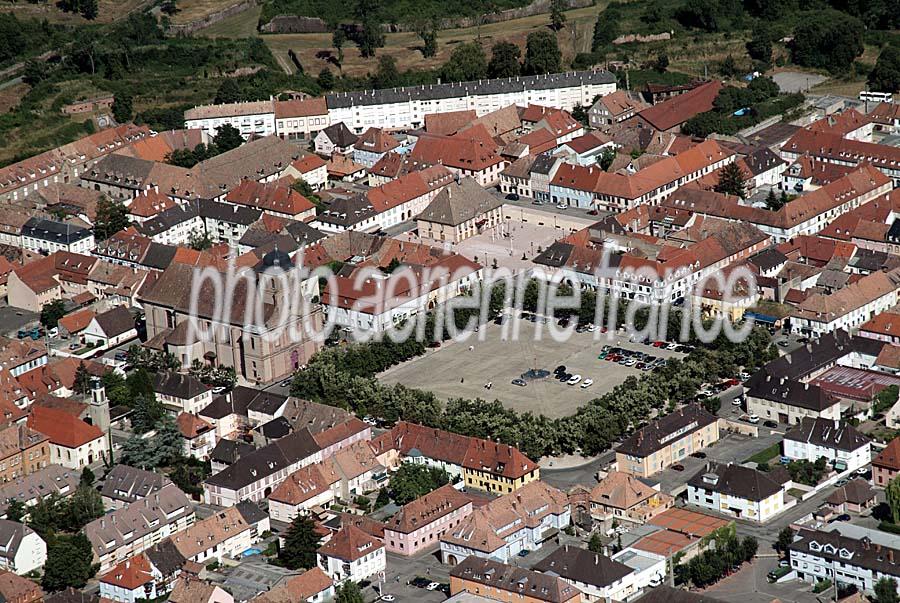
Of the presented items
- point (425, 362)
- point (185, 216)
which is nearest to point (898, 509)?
point (425, 362)

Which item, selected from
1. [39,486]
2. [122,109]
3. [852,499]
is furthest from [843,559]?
[122,109]

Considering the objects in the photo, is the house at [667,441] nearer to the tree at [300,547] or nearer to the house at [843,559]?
the house at [843,559]

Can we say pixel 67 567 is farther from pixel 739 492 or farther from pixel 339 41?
pixel 339 41

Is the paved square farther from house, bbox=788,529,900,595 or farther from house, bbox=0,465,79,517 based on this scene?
house, bbox=788,529,900,595

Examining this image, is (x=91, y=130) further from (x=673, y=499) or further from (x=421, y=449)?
(x=673, y=499)

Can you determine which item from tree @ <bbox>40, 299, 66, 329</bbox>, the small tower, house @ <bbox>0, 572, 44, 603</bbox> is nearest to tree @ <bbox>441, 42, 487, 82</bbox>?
tree @ <bbox>40, 299, 66, 329</bbox>

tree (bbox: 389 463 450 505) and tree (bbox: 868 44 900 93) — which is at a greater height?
tree (bbox: 868 44 900 93)
